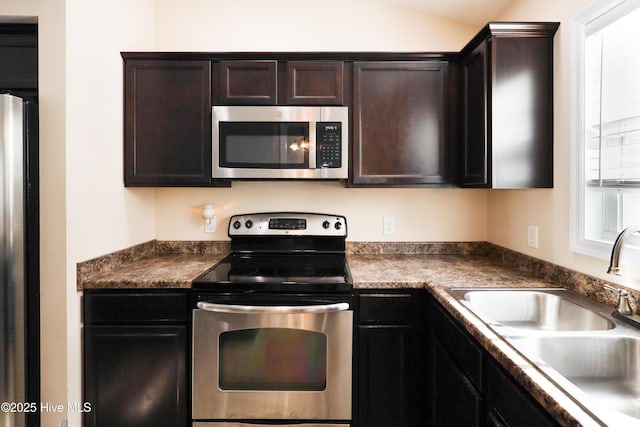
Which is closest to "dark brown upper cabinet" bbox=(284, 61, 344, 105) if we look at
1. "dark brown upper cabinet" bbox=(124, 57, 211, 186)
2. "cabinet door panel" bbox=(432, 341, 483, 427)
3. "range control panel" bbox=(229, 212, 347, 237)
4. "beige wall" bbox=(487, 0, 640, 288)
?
"dark brown upper cabinet" bbox=(124, 57, 211, 186)

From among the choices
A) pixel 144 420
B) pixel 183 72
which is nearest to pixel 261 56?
pixel 183 72

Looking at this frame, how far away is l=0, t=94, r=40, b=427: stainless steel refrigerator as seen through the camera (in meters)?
1.50

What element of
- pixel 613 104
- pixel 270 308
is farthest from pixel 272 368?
pixel 613 104

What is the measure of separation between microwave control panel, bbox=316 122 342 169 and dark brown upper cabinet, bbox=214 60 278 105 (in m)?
0.33

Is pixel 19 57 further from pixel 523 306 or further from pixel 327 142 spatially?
pixel 523 306

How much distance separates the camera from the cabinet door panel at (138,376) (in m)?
1.76

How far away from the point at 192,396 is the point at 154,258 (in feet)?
3.02

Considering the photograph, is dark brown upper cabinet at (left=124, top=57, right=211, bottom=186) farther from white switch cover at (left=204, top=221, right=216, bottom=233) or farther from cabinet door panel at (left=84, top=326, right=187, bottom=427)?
cabinet door panel at (left=84, top=326, right=187, bottom=427)

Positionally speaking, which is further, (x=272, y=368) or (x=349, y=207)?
(x=349, y=207)

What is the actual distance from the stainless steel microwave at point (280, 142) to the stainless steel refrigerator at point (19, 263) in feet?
2.80

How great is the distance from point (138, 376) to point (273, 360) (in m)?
0.65

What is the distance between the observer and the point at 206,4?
246 cm

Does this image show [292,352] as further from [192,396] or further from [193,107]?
[193,107]

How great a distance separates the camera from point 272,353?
68.8 inches
